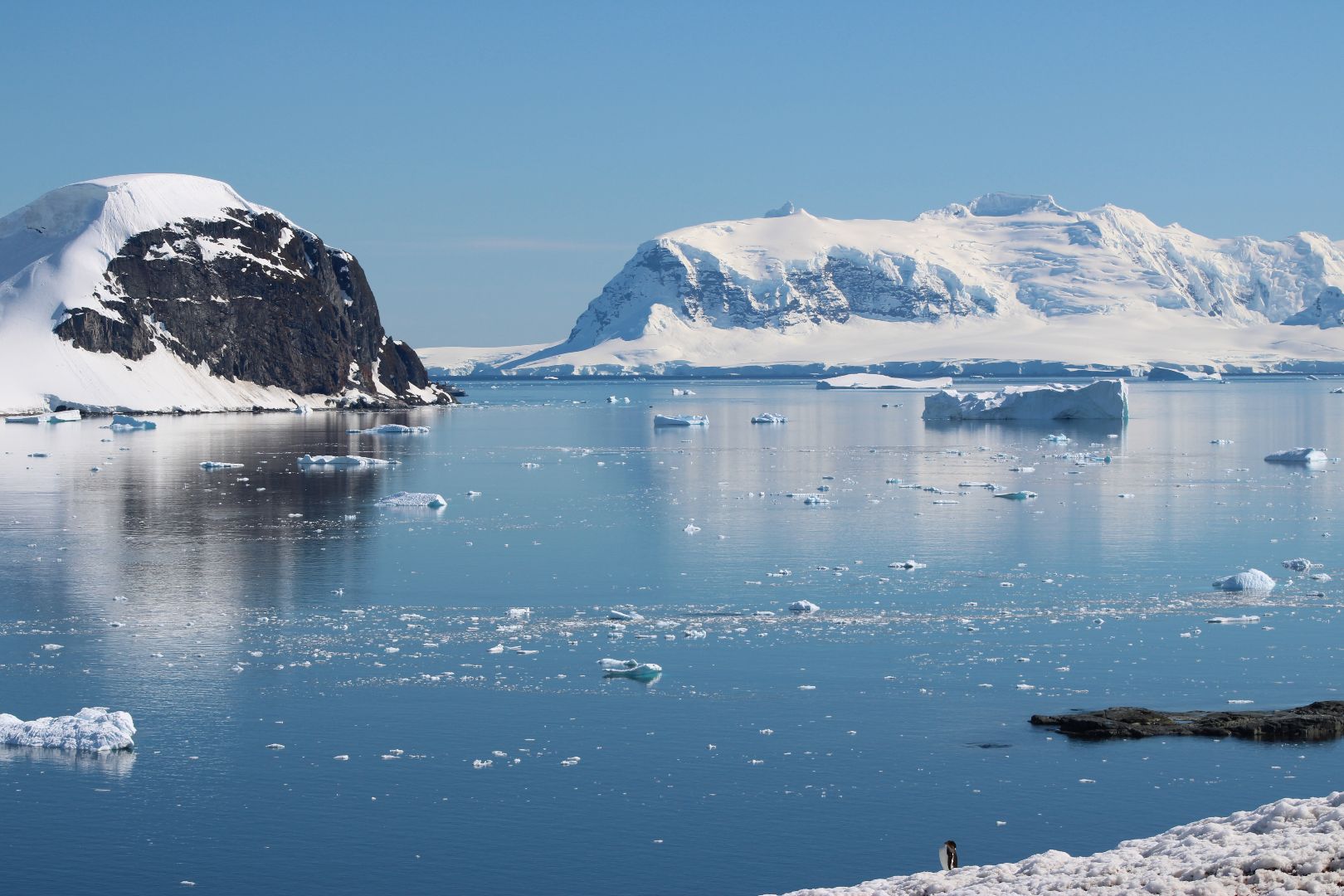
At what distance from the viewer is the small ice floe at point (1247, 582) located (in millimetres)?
20156

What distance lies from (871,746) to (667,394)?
117681 mm

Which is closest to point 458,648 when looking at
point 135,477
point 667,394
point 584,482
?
point 584,482

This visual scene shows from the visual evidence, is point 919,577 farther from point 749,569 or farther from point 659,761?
point 659,761

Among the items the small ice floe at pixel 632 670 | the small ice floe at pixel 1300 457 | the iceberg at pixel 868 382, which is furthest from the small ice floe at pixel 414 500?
the iceberg at pixel 868 382

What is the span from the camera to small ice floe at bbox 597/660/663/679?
50.2ft

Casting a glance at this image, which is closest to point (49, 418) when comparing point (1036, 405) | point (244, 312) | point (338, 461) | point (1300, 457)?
point (244, 312)

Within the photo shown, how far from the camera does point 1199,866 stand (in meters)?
8.74

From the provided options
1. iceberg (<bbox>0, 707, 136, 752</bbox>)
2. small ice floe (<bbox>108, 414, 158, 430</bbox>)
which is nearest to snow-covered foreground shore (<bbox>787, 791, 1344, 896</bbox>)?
iceberg (<bbox>0, 707, 136, 752</bbox>)

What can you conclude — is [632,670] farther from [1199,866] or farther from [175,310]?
[175,310]

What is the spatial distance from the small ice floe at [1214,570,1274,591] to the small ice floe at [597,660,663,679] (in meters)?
8.78

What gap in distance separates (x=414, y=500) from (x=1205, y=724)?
20683mm

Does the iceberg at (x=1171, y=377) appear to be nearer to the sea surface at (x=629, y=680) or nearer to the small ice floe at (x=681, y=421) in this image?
the small ice floe at (x=681, y=421)

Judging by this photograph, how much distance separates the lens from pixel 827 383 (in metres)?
131

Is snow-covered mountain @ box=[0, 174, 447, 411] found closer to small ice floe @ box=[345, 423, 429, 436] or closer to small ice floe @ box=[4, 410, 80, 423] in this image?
small ice floe @ box=[4, 410, 80, 423]
